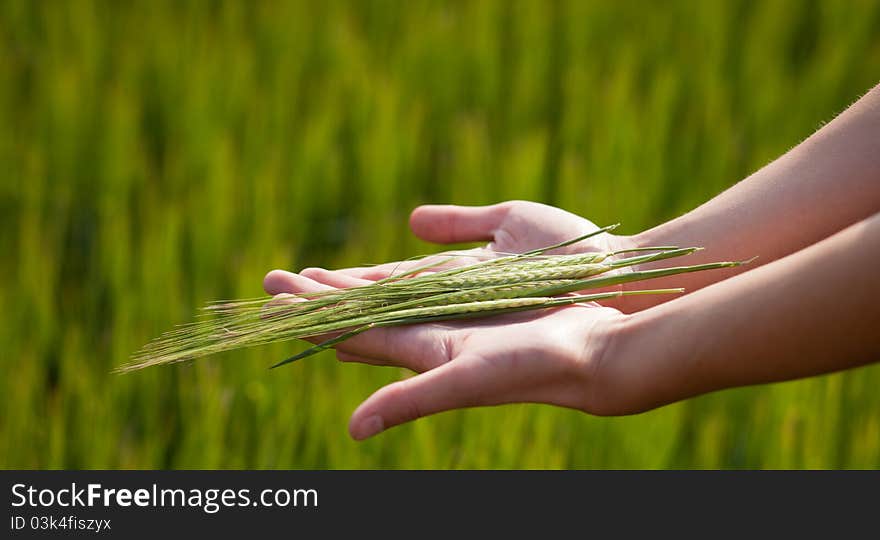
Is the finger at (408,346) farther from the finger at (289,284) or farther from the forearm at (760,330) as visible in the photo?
the forearm at (760,330)

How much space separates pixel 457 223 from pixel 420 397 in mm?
538

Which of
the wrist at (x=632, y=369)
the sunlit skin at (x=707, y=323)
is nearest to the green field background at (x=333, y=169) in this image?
the sunlit skin at (x=707, y=323)

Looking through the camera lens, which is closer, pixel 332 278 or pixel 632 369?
pixel 632 369

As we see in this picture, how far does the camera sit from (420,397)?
3.56 feet

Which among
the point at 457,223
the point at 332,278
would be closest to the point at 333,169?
the point at 457,223

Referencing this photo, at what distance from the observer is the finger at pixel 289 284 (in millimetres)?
1356

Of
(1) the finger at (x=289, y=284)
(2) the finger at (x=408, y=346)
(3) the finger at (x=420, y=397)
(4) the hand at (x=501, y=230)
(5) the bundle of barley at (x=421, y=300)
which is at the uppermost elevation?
(4) the hand at (x=501, y=230)

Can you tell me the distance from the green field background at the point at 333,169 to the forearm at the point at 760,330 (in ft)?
1.81

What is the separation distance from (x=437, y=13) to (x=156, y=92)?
90 cm

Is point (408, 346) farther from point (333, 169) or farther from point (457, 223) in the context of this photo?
point (333, 169)

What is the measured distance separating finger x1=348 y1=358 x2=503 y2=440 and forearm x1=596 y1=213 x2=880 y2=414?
6.2 inches

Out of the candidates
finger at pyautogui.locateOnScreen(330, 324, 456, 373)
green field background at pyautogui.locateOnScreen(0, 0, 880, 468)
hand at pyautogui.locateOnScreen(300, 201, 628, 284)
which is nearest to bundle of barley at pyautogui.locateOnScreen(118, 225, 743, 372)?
finger at pyautogui.locateOnScreen(330, 324, 456, 373)

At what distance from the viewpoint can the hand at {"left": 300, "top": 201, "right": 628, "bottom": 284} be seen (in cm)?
151
